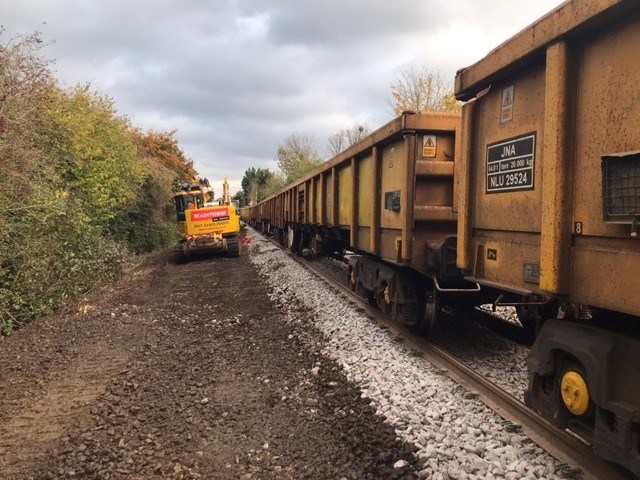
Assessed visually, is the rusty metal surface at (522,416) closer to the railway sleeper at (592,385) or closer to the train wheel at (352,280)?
the railway sleeper at (592,385)

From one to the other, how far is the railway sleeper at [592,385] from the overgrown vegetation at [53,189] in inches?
282

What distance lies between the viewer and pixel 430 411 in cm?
365

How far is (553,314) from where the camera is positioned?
3980 millimetres

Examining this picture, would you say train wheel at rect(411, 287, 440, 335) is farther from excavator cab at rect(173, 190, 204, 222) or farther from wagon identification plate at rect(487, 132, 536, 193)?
excavator cab at rect(173, 190, 204, 222)

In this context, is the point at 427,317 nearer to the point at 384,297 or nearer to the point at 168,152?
the point at 384,297

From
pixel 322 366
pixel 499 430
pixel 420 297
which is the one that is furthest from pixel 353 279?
pixel 499 430

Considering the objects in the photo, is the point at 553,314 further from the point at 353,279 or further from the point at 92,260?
the point at 92,260

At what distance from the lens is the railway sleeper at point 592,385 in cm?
222

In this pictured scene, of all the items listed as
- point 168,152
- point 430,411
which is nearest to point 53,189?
point 430,411

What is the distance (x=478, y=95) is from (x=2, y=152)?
6.64 metres

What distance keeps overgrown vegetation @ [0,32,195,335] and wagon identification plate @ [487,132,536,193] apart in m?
6.57

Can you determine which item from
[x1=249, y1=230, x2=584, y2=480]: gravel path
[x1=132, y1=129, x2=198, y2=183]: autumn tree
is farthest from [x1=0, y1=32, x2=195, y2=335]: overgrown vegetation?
[x1=132, y1=129, x2=198, y2=183]: autumn tree

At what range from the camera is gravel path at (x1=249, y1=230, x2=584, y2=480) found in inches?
113

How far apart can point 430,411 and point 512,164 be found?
76.8 inches
